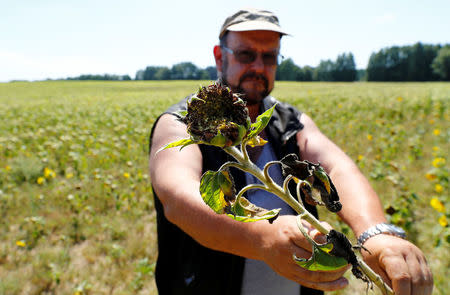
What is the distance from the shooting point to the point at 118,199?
3748 millimetres

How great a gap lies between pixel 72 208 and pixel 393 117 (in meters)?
7.59

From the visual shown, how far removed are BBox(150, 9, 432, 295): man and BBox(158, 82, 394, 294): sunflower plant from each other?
20 cm

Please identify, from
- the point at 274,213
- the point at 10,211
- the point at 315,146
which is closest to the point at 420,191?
the point at 315,146

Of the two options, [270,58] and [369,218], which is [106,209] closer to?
[270,58]

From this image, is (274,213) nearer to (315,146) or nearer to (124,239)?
(315,146)

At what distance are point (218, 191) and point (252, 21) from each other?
1.51 m

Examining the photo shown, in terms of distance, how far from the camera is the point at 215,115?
425 millimetres

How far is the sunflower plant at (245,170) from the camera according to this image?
0.42 m

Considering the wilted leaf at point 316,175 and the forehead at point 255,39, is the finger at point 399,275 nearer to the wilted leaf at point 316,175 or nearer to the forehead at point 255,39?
the wilted leaf at point 316,175

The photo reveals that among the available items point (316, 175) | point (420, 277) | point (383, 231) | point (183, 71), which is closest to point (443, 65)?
point (183, 71)

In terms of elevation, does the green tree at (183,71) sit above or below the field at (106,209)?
above

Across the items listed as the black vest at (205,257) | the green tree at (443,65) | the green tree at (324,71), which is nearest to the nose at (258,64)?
the black vest at (205,257)

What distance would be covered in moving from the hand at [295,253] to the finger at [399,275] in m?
0.18

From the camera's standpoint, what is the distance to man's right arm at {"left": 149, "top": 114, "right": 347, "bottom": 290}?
660 mm
